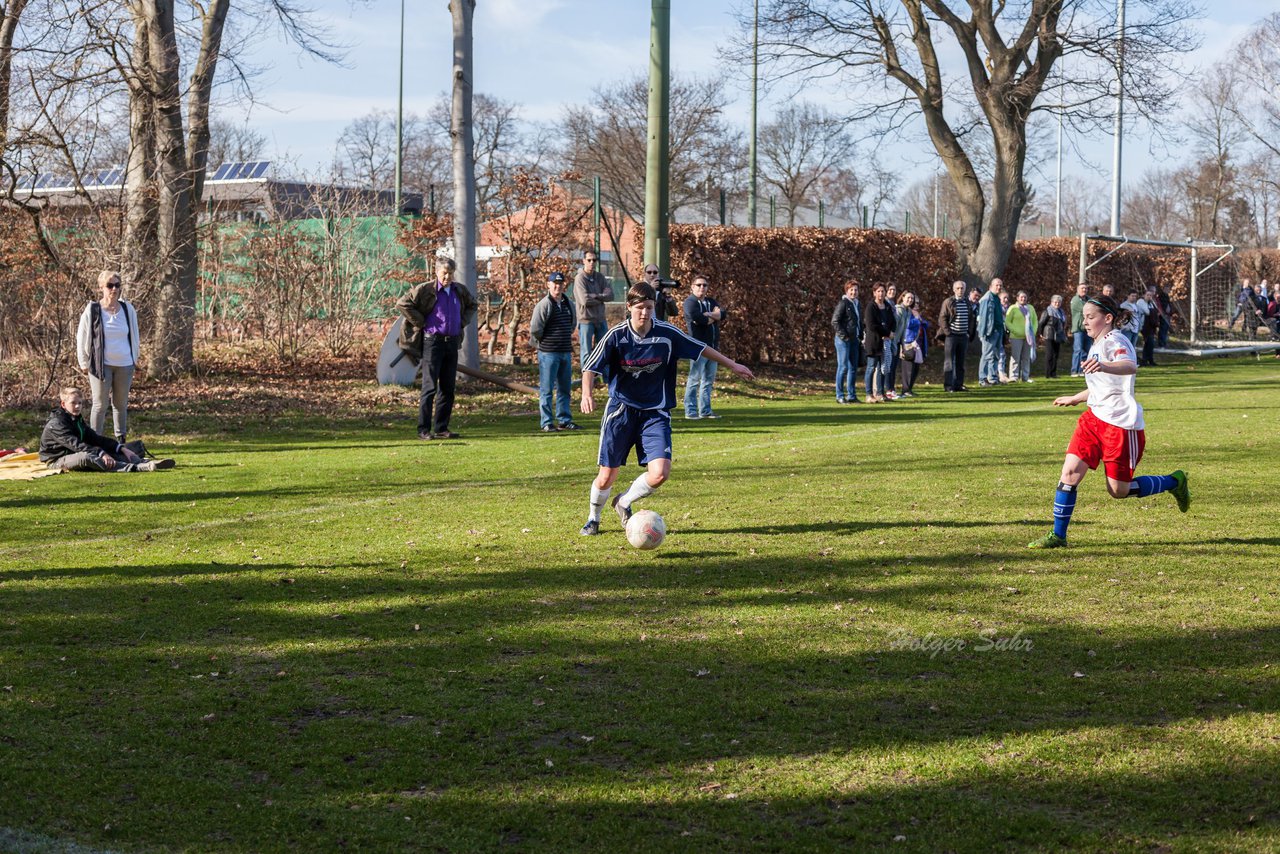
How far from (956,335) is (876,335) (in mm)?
3983

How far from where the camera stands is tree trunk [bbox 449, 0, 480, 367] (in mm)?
19484

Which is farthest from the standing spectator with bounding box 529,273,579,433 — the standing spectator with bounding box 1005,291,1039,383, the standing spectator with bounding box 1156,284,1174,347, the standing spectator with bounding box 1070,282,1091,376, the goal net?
the goal net

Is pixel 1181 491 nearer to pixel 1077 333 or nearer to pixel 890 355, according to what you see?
pixel 890 355

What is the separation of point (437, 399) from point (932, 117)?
2102cm

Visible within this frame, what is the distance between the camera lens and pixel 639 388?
345 inches

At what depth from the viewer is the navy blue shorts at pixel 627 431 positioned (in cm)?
877

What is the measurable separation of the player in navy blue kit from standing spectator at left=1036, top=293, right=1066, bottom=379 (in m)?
20.2

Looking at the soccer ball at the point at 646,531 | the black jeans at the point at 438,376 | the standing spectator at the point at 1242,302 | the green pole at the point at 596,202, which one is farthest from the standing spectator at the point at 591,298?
the standing spectator at the point at 1242,302

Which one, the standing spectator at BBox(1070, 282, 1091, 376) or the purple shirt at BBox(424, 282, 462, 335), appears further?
the standing spectator at BBox(1070, 282, 1091, 376)

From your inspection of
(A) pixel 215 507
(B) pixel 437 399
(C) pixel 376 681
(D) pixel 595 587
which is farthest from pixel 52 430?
(C) pixel 376 681

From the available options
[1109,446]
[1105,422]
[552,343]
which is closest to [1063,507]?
[1109,446]

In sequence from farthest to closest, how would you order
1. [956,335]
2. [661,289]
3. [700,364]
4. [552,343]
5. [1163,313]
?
[1163,313] < [956,335] < [700,364] < [661,289] < [552,343]

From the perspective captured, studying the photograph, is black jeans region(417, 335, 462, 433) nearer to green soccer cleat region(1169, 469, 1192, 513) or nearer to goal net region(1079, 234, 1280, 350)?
green soccer cleat region(1169, 469, 1192, 513)

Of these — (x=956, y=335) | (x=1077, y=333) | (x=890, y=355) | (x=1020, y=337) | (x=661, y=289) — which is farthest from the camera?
(x=1077, y=333)
